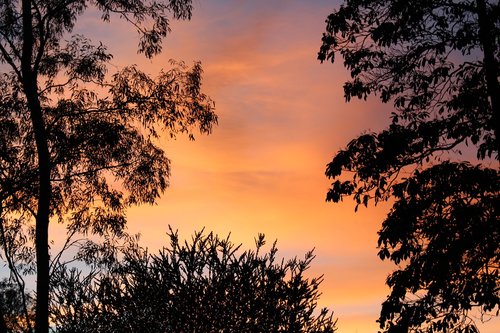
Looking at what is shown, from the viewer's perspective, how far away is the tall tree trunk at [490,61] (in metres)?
14.5

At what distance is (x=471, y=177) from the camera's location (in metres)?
14.7

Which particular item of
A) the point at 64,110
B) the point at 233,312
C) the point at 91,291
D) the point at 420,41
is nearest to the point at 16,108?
the point at 64,110

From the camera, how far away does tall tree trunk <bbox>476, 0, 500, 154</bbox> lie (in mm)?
14539

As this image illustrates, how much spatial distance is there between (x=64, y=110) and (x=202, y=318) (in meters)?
12.3

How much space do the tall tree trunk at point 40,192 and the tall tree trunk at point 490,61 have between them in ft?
33.9

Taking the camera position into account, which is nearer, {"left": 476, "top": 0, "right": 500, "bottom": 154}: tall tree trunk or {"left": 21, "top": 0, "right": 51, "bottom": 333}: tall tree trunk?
{"left": 21, "top": 0, "right": 51, "bottom": 333}: tall tree trunk

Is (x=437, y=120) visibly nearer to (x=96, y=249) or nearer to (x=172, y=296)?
(x=172, y=296)

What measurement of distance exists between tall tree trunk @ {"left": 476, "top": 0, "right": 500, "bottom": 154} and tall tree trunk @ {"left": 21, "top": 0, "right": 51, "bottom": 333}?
10.3m

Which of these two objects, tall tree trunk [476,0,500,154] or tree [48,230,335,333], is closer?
tree [48,230,335,333]

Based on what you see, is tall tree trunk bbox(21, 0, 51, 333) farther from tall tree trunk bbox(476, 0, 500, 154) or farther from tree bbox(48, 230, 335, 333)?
tall tree trunk bbox(476, 0, 500, 154)

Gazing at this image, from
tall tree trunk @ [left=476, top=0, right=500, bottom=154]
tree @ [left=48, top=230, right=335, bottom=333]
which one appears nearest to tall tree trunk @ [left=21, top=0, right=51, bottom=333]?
tree @ [left=48, top=230, right=335, bottom=333]

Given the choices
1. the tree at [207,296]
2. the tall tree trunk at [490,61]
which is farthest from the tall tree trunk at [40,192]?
the tall tree trunk at [490,61]

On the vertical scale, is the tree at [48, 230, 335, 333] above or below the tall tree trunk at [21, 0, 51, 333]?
below

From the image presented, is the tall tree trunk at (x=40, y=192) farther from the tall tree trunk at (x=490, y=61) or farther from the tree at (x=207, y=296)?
the tall tree trunk at (x=490, y=61)
